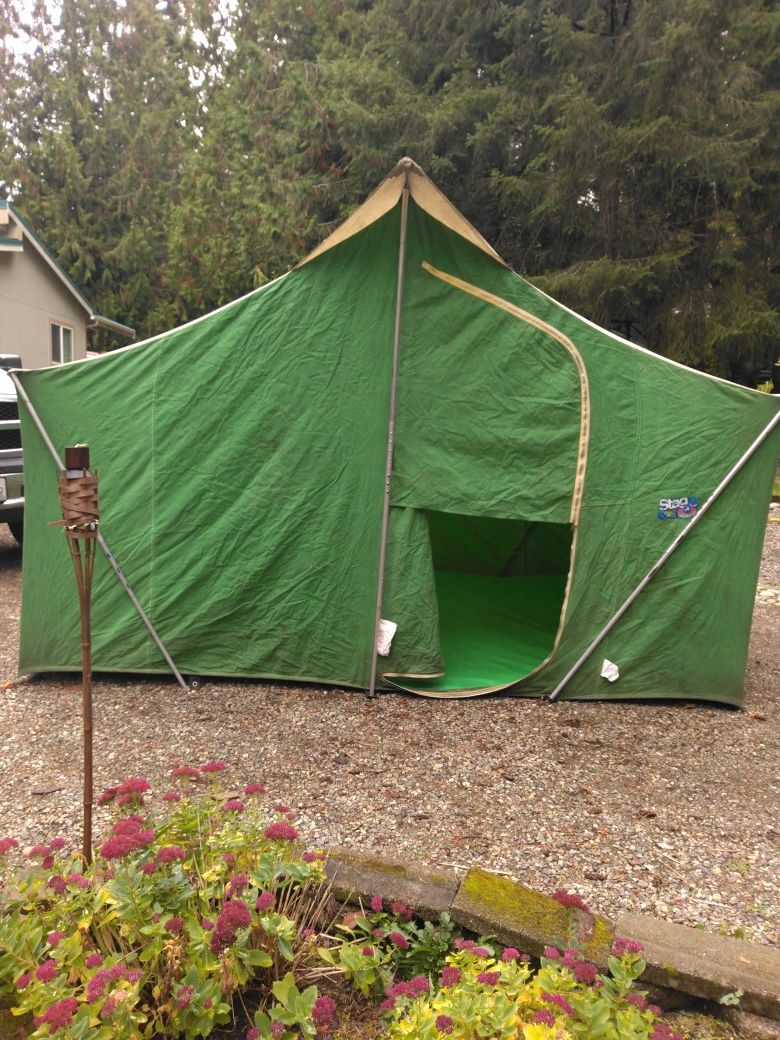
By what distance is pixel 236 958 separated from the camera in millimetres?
1940

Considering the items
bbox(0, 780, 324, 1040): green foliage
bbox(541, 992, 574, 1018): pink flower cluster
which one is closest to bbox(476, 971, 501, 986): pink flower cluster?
bbox(541, 992, 574, 1018): pink flower cluster

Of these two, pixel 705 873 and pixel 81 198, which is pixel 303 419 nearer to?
pixel 705 873

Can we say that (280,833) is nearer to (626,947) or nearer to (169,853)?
(169,853)

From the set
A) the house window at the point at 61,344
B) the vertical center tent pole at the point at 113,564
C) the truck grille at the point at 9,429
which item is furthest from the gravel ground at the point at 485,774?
the house window at the point at 61,344

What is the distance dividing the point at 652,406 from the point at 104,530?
3474 millimetres

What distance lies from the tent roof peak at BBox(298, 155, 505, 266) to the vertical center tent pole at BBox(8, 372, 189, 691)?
73.7 inches

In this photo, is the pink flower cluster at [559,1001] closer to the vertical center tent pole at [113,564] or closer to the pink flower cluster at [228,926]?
the pink flower cluster at [228,926]

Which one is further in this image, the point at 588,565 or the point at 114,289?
the point at 114,289

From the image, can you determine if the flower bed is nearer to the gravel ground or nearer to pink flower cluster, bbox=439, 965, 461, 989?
pink flower cluster, bbox=439, 965, 461, 989

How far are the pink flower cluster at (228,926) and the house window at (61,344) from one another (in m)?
16.5

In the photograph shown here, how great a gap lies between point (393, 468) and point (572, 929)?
2.84 meters

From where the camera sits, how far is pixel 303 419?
15.2 ft

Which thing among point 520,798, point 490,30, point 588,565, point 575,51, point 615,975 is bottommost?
point 520,798

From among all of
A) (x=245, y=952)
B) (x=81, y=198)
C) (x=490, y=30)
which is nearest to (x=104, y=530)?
(x=245, y=952)
